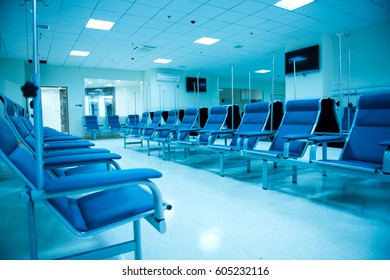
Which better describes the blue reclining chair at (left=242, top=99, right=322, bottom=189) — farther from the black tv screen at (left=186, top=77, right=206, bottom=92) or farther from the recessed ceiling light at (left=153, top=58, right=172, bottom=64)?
the black tv screen at (left=186, top=77, right=206, bottom=92)

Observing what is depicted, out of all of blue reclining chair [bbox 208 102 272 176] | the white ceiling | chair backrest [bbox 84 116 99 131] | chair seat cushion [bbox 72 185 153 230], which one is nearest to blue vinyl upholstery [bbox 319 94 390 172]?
blue reclining chair [bbox 208 102 272 176]

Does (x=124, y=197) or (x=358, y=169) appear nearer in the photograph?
(x=124, y=197)

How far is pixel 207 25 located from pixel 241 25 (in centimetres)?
82

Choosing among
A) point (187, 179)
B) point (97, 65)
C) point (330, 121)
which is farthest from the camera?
point (97, 65)

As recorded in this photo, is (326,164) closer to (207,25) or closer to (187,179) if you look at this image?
(187,179)

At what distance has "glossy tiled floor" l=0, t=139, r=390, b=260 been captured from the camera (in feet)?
4.57

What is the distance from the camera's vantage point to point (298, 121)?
9.71 feet

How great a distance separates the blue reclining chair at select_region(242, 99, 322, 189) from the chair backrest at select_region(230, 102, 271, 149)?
31cm

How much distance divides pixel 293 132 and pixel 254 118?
74cm

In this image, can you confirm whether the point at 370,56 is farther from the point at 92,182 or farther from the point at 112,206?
the point at 92,182

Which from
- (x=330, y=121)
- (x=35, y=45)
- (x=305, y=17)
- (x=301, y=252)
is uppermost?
(x=305, y=17)

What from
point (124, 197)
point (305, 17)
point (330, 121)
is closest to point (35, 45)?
point (124, 197)

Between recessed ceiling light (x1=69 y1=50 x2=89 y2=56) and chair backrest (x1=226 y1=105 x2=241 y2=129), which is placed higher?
recessed ceiling light (x1=69 y1=50 x2=89 y2=56)

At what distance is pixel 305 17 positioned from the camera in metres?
5.72
